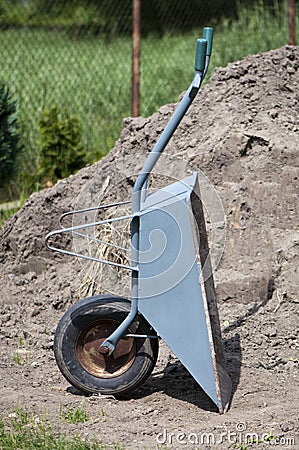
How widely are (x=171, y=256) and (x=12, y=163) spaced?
3661 millimetres

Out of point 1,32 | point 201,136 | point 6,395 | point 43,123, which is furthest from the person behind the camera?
point 1,32

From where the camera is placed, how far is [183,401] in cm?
358

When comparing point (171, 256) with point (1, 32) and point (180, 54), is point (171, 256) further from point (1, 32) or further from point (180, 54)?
point (180, 54)

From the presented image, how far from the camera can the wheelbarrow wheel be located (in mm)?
3525

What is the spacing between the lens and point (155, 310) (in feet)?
11.3

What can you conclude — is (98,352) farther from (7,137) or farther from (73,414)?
→ (7,137)

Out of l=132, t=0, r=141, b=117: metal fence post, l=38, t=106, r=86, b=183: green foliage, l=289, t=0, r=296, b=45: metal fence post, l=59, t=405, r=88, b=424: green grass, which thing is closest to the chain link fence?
l=38, t=106, r=86, b=183: green foliage

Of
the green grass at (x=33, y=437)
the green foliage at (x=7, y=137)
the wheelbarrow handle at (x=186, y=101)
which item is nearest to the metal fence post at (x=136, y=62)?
the green foliage at (x=7, y=137)

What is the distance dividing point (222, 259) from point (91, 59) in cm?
580

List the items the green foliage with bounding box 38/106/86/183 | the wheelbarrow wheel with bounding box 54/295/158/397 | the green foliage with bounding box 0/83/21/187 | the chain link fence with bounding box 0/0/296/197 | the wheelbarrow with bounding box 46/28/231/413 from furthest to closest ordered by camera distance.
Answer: the chain link fence with bounding box 0/0/296/197 < the green foliage with bounding box 38/106/86/183 < the green foliage with bounding box 0/83/21/187 < the wheelbarrow wheel with bounding box 54/295/158/397 < the wheelbarrow with bounding box 46/28/231/413

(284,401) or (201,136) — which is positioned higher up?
(201,136)

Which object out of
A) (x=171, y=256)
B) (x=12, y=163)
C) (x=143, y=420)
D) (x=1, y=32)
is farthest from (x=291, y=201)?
(x=1, y=32)

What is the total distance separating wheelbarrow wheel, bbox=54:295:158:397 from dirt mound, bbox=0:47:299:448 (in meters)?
0.10

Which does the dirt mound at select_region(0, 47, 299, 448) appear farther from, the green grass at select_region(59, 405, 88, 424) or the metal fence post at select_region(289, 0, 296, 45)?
the metal fence post at select_region(289, 0, 296, 45)
